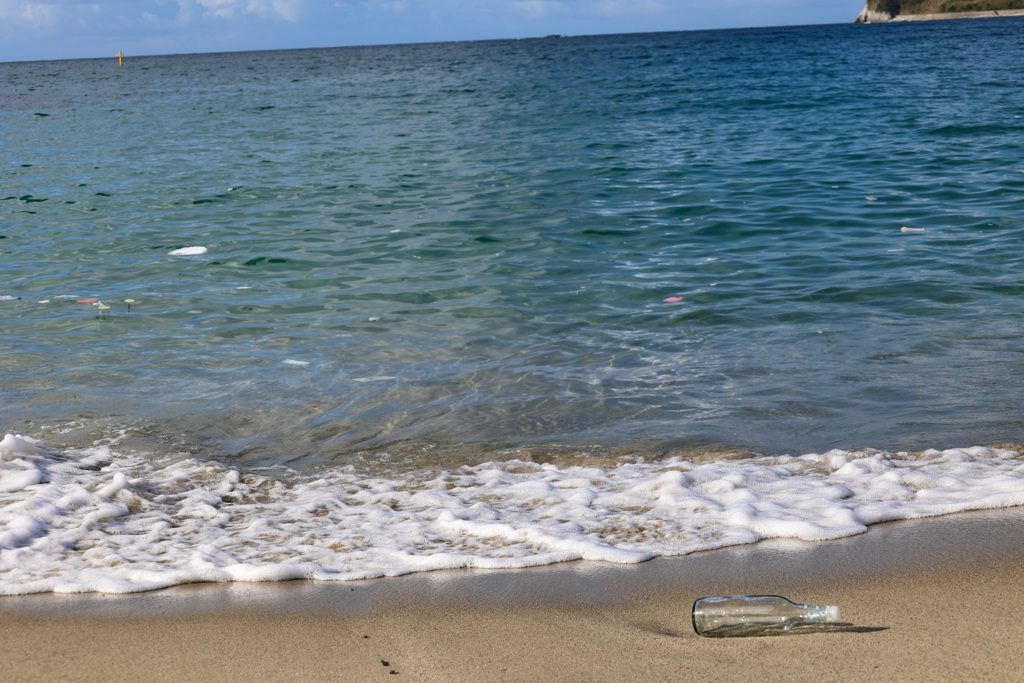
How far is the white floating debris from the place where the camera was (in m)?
9.76

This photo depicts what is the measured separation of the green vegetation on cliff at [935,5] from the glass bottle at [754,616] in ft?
494

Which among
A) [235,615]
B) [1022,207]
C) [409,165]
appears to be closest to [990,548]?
[235,615]

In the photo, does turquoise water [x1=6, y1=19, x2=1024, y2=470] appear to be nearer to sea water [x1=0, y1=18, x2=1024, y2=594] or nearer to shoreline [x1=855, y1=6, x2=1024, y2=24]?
sea water [x1=0, y1=18, x2=1024, y2=594]

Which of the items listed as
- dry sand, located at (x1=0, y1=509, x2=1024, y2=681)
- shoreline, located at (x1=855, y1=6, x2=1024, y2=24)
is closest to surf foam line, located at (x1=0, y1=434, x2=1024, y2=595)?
dry sand, located at (x1=0, y1=509, x2=1024, y2=681)

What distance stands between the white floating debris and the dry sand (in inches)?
289

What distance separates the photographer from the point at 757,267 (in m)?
8.38

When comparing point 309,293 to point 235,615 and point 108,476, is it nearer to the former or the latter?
point 108,476

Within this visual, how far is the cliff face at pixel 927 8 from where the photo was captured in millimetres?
124750

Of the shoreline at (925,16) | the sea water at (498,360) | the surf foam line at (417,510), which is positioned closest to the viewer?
the surf foam line at (417,510)

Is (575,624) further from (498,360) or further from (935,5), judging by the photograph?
(935,5)

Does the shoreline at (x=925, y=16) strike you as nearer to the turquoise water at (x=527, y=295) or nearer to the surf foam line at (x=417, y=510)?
the turquoise water at (x=527, y=295)

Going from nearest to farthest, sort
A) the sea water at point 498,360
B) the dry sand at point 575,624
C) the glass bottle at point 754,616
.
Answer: the dry sand at point 575,624 → the glass bottle at point 754,616 → the sea water at point 498,360

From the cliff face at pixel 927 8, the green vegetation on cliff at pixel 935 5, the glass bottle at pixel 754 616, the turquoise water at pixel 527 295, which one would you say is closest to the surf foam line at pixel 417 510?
the turquoise water at pixel 527 295

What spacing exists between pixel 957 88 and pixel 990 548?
25308 mm
